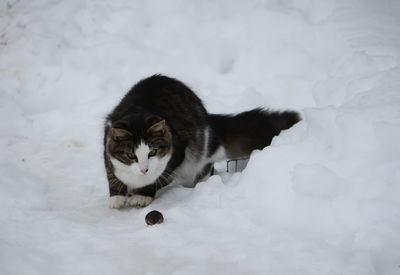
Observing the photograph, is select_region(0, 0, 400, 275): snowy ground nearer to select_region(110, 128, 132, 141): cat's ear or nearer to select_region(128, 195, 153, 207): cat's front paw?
select_region(128, 195, 153, 207): cat's front paw

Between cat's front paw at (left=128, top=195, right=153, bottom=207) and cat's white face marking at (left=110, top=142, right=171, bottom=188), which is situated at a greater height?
cat's white face marking at (left=110, top=142, right=171, bottom=188)

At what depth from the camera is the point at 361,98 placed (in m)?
3.08

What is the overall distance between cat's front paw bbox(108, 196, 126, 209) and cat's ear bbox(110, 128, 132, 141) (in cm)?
44

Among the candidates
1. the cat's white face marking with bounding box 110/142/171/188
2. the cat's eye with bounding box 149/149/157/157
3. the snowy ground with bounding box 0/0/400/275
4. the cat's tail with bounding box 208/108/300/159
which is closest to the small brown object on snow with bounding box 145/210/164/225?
the snowy ground with bounding box 0/0/400/275

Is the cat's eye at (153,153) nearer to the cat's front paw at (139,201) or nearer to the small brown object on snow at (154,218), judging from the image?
the cat's front paw at (139,201)

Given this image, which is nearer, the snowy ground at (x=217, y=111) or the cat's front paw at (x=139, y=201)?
the snowy ground at (x=217, y=111)

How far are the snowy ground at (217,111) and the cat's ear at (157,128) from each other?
1.53ft

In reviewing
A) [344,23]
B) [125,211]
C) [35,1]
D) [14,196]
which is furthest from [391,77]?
[35,1]

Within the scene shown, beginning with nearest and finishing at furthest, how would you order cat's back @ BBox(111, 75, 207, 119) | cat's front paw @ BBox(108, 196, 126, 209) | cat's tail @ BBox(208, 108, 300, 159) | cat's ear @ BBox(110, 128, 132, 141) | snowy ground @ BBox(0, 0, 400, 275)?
1. snowy ground @ BBox(0, 0, 400, 275)
2. cat's ear @ BBox(110, 128, 132, 141)
3. cat's front paw @ BBox(108, 196, 126, 209)
4. cat's back @ BBox(111, 75, 207, 119)
5. cat's tail @ BBox(208, 108, 300, 159)

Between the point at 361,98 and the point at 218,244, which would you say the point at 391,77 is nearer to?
the point at 361,98

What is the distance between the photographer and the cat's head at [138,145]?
3.06 meters

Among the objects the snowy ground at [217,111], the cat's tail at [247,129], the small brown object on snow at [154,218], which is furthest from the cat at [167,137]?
the small brown object on snow at [154,218]

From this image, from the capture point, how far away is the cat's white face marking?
3.05 m

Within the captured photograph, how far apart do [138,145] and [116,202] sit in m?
0.47
